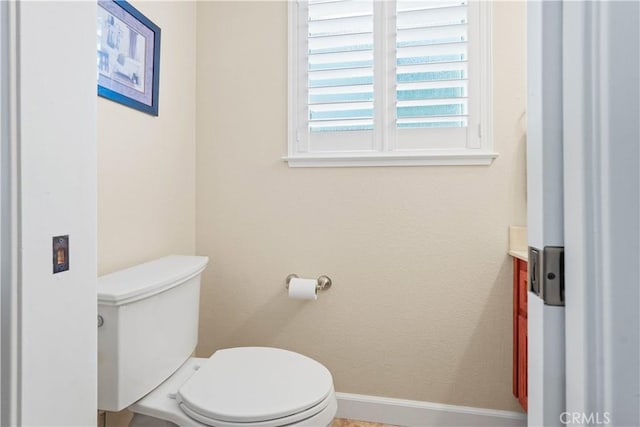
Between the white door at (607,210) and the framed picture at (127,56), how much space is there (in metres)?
1.29

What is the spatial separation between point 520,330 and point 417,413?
57 centimetres

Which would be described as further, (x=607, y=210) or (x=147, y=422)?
(x=147, y=422)

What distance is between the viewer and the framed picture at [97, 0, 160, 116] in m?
1.18

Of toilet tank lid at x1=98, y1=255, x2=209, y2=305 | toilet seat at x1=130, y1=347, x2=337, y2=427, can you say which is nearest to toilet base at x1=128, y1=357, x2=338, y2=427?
toilet seat at x1=130, y1=347, x2=337, y2=427

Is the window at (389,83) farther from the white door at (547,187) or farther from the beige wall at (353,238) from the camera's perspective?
the white door at (547,187)

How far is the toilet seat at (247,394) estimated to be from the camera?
972mm

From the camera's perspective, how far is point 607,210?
35 cm

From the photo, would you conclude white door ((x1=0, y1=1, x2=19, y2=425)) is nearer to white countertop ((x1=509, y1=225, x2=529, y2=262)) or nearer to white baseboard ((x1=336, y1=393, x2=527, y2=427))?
white baseboard ((x1=336, y1=393, x2=527, y2=427))

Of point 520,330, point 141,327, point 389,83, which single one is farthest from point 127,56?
point 520,330

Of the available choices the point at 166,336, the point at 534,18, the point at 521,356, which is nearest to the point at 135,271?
the point at 166,336

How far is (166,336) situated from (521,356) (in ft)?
4.38

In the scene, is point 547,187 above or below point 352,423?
above

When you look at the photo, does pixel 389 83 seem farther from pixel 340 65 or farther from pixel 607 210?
pixel 607 210

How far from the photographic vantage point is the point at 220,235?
178 centimetres
